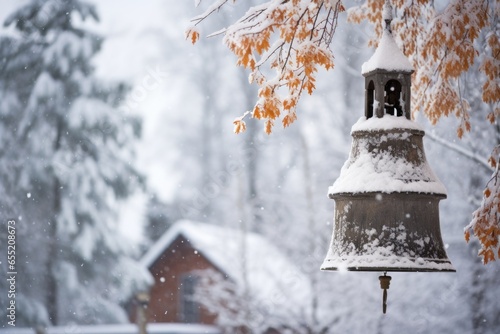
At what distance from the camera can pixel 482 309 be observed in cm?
1691

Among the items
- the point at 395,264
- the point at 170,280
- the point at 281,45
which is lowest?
the point at 170,280

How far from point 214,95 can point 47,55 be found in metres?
12.2

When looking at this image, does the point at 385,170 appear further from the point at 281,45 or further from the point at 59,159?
the point at 59,159

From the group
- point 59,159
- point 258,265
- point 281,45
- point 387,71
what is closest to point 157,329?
point 258,265

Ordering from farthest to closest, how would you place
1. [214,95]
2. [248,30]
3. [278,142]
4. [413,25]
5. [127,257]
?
[214,95]
[278,142]
[127,257]
[413,25]
[248,30]

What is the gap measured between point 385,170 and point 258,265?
53.9ft

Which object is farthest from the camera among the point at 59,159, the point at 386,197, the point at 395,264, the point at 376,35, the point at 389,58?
the point at 59,159

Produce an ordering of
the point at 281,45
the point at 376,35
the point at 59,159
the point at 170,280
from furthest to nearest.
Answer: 1. the point at 170,280
2. the point at 59,159
3. the point at 376,35
4. the point at 281,45

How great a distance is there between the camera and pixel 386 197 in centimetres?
484

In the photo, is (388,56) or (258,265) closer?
(388,56)

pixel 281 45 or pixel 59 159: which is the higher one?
pixel 59 159

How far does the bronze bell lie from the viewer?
4.79 m

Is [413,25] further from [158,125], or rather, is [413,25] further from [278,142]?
[158,125]

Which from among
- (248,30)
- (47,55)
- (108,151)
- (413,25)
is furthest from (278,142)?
(248,30)
